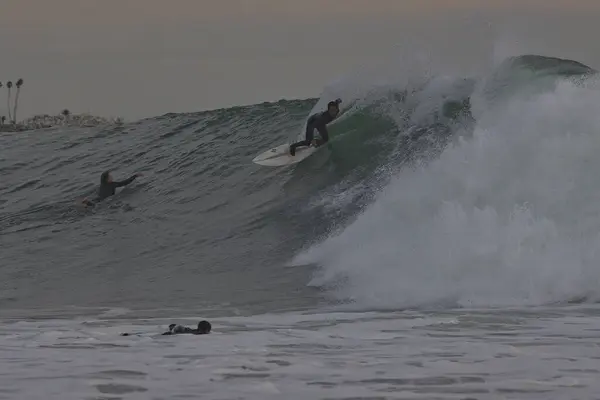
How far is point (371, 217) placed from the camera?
13805mm

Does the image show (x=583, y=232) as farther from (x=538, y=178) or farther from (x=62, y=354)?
(x=62, y=354)

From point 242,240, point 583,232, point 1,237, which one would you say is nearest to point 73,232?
point 1,237

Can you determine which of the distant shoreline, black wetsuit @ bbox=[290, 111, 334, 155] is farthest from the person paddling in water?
the distant shoreline

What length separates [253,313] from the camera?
400 inches

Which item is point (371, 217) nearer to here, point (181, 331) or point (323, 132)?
point (323, 132)

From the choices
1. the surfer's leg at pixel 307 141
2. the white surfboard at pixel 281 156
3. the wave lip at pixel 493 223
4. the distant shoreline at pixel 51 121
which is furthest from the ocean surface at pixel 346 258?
the distant shoreline at pixel 51 121

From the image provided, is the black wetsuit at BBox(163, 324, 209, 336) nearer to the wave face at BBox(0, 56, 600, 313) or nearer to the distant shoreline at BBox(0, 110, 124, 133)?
the wave face at BBox(0, 56, 600, 313)

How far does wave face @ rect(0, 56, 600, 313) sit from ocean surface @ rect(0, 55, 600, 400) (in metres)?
0.04

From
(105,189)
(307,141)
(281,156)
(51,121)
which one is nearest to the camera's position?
(307,141)

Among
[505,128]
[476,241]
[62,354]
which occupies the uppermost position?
[505,128]

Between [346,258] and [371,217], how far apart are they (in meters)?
1.30

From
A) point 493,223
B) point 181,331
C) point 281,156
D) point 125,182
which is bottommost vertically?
point 181,331

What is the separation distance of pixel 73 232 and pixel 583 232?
9.39 m

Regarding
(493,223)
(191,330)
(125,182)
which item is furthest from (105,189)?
(191,330)
